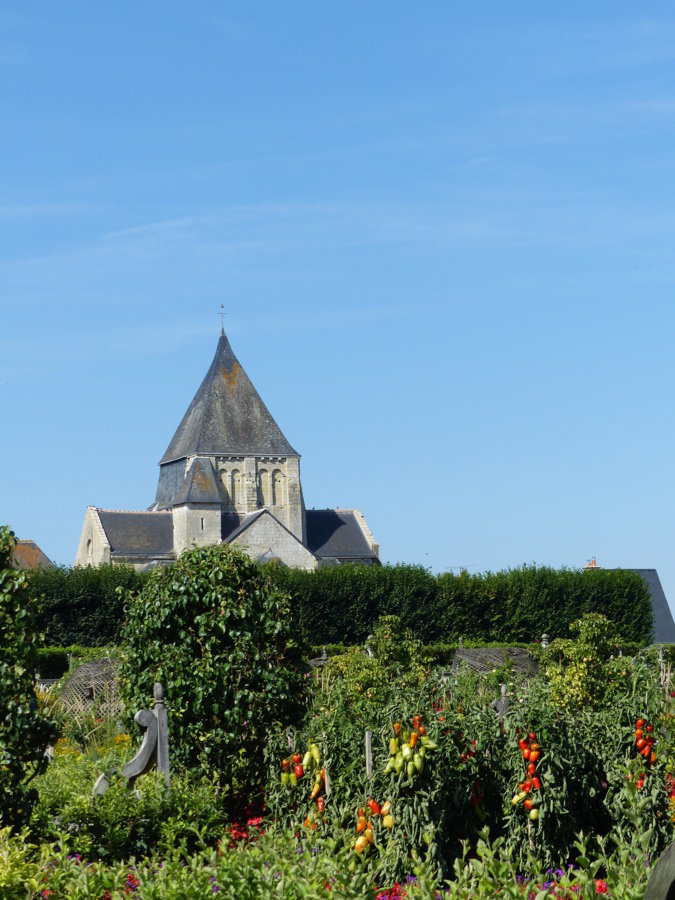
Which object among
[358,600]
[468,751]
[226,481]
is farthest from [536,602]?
[226,481]

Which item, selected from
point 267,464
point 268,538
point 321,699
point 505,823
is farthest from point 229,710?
point 267,464

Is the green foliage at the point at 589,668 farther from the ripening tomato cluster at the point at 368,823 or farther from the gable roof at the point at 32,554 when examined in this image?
the gable roof at the point at 32,554

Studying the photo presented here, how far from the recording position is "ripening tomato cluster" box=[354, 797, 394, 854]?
6.23m

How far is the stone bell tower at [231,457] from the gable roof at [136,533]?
11.0ft

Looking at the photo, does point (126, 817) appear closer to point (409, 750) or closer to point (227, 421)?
point (409, 750)

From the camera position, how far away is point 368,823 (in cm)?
674

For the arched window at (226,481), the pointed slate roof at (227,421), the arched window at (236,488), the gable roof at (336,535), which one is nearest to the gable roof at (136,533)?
the arched window at (226,481)

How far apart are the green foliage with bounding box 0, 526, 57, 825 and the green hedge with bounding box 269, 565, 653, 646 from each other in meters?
29.3

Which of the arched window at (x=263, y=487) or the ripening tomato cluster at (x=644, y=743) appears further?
the arched window at (x=263, y=487)

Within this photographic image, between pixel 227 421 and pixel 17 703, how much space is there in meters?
70.5

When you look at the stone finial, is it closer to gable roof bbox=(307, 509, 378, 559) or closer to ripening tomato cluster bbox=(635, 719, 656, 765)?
ripening tomato cluster bbox=(635, 719, 656, 765)

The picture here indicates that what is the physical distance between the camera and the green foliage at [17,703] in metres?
6.76

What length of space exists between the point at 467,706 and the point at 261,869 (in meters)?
3.60

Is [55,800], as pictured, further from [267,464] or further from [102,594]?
[267,464]
